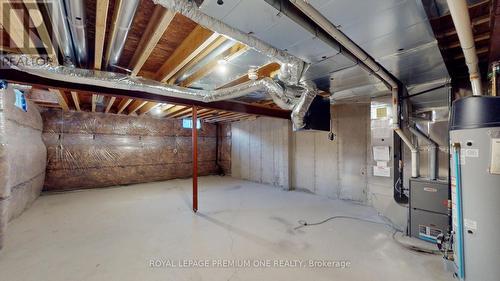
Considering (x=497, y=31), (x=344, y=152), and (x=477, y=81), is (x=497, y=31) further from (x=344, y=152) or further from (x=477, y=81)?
(x=344, y=152)

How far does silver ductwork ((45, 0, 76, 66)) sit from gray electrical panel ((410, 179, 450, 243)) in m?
3.94

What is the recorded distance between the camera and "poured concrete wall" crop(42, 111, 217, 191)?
5.31 metres

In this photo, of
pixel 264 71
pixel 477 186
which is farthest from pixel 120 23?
pixel 477 186

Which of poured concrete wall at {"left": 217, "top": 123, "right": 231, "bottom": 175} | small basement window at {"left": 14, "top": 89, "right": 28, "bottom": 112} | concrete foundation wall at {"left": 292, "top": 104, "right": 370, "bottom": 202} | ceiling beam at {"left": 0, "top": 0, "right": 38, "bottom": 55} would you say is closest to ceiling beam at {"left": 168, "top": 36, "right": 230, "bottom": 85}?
ceiling beam at {"left": 0, "top": 0, "right": 38, "bottom": 55}

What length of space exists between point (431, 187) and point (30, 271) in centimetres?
447

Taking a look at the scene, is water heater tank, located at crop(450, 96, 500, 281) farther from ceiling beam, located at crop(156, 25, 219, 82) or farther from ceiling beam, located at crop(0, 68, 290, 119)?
ceiling beam, located at crop(0, 68, 290, 119)

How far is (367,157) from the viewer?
4.22 metres

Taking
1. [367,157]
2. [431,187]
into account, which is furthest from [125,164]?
[431,187]

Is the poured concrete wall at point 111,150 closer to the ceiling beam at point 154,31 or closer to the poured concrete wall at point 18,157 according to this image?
the poured concrete wall at point 18,157

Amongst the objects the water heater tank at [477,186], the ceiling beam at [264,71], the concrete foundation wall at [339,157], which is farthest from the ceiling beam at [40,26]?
the concrete foundation wall at [339,157]

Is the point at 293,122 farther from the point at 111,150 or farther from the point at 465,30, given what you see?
the point at 111,150

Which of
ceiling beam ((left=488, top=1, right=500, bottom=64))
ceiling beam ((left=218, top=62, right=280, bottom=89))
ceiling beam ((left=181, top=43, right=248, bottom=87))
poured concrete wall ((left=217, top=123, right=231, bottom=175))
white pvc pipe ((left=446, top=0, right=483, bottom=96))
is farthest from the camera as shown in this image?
poured concrete wall ((left=217, top=123, right=231, bottom=175))

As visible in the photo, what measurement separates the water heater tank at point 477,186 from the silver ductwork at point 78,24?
299cm

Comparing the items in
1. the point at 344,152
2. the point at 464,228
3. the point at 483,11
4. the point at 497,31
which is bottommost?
the point at 464,228
